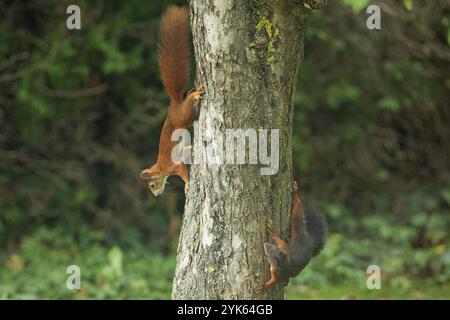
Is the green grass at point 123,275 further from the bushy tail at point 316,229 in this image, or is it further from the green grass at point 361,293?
the bushy tail at point 316,229

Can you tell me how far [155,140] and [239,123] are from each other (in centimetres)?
384

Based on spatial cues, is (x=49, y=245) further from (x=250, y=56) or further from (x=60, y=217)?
(x=250, y=56)

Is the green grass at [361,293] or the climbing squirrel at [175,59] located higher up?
the climbing squirrel at [175,59]

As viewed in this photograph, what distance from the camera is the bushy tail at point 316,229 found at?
4.16m

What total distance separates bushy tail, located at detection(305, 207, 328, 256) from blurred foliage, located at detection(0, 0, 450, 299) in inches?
73.7

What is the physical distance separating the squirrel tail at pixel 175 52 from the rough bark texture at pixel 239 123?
→ 180mm

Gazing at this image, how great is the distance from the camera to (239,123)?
3674mm

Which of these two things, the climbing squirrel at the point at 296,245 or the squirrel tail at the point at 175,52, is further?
the squirrel tail at the point at 175,52

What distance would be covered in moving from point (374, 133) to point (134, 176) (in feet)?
8.04

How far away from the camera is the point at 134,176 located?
7.22 m

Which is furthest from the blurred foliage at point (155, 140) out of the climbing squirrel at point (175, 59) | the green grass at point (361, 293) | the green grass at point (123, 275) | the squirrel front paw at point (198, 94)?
the squirrel front paw at point (198, 94)

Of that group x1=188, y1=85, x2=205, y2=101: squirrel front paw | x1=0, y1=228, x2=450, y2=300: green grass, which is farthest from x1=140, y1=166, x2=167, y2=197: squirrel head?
x1=0, y1=228, x2=450, y2=300: green grass

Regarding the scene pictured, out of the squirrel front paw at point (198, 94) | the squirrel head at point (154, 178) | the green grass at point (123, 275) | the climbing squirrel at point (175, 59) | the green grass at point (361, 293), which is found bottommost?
the green grass at point (361, 293)

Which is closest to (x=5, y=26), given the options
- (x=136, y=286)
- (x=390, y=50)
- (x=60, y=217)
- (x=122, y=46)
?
(x=122, y=46)
